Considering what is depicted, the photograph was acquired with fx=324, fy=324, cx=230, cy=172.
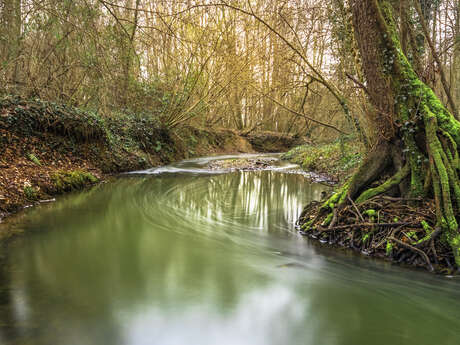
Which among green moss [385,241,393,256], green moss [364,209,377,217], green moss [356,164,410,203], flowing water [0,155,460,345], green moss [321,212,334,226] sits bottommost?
flowing water [0,155,460,345]

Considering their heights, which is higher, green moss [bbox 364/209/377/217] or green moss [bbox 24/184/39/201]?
green moss [bbox 364/209/377/217]

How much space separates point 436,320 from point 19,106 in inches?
406

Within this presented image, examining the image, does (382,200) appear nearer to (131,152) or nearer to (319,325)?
(319,325)

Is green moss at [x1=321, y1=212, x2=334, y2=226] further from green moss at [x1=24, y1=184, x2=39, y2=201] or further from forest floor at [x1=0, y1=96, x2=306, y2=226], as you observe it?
green moss at [x1=24, y1=184, x2=39, y2=201]

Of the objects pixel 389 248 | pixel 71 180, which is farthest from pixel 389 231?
pixel 71 180

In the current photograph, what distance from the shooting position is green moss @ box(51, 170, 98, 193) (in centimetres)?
837

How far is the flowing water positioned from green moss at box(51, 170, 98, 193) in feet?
5.98

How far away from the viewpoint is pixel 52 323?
2957 mm

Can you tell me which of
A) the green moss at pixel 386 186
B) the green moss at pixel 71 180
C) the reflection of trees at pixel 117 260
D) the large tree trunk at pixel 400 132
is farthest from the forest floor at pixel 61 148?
the large tree trunk at pixel 400 132

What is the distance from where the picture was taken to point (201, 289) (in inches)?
148

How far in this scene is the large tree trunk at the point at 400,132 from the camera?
418 cm

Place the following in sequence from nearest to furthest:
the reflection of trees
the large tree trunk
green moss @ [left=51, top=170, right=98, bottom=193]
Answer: the reflection of trees
the large tree trunk
green moss @ [left=51, top=170, right=98, bottom=193]

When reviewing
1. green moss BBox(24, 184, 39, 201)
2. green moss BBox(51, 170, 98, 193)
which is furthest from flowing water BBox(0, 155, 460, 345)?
green moss BBox(51, 170, 98, 193)

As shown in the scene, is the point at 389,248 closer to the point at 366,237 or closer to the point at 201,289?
the point at 366,237
